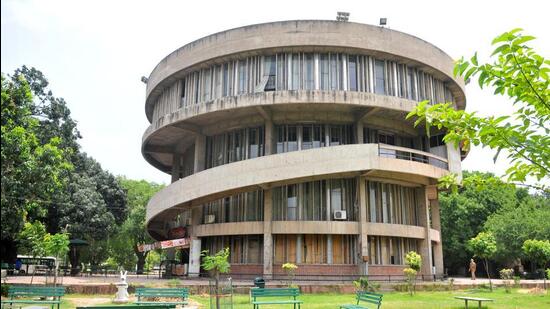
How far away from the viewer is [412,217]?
30.4 metres

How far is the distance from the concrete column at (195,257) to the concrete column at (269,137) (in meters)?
7.17

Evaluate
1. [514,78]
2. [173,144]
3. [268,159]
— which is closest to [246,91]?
[268,159]

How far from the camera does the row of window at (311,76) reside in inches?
1079

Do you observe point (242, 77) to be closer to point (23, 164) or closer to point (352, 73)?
point (352, 73)

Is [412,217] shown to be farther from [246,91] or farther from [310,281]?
[246,91]

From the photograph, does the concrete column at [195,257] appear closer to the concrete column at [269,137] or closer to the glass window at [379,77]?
the concrete column at [269,137]

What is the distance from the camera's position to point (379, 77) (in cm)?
2825

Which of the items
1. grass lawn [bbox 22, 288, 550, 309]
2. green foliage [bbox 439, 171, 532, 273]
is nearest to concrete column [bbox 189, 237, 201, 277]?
grass lawn [bbox 22, 288, 550, 309]

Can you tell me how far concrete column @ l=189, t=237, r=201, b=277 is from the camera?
2836 centimetres

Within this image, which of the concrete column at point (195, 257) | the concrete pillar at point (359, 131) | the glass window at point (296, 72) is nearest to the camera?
the glass window at point (296, 72)

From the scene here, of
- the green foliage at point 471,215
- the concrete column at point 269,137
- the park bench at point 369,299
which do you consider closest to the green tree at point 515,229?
the green foliage at point 471,215

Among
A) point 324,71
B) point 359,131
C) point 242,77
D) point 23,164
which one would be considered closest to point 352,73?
point 324,71

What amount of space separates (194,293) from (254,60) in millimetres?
14098

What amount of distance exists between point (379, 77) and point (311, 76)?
4.18 meters
